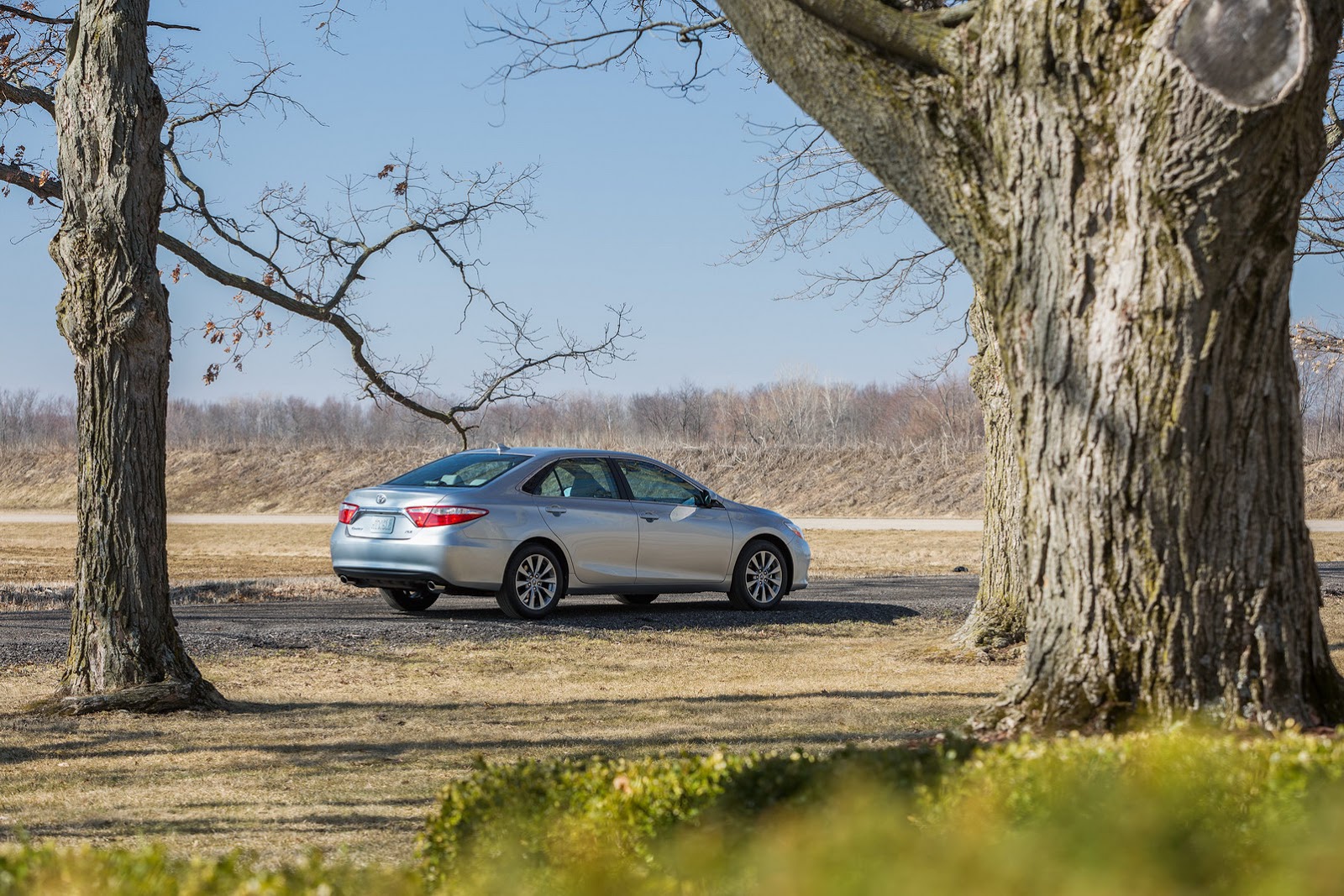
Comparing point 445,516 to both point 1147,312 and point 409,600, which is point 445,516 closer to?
point 409,600

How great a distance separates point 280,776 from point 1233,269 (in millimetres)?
4971

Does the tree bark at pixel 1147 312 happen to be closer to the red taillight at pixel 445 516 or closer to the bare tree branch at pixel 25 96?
the red taillight at pixel 445 516

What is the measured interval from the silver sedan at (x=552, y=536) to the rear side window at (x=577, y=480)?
0.01 meters

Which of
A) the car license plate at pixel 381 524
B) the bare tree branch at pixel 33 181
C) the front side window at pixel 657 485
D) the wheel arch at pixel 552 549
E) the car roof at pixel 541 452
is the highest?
the bare tree branch at pixel 33 181

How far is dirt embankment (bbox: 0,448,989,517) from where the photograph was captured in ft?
165

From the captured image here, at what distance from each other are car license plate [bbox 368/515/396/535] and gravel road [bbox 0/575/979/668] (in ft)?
2.89

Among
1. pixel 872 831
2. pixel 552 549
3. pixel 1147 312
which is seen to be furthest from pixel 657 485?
pixel 872 831

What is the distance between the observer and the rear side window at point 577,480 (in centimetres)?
1292

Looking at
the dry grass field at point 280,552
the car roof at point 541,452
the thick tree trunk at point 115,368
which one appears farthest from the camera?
the dry grass field at point 280,552

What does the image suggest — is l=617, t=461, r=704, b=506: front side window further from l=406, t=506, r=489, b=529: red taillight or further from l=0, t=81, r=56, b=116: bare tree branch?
l=0, t=81, r=56, b=116: bare tree branch

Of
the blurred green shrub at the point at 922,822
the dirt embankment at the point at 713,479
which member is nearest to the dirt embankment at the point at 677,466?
the dirt embankment at the point at 713,479

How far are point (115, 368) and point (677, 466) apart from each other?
52394mm

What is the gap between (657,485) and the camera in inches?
547

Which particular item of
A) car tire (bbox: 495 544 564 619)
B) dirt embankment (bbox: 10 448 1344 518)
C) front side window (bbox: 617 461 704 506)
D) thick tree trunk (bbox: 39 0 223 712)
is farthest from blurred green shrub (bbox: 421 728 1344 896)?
dirt embankment (bbox: 10 448 1344 518)
